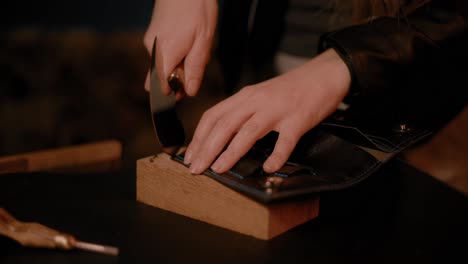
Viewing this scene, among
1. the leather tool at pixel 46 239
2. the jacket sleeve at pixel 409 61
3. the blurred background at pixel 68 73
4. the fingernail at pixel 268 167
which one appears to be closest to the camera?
the leather tool at pixel 46 239

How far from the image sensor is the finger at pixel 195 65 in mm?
783

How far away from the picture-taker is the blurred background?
4.69ft

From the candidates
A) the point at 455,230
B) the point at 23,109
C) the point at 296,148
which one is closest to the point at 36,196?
the point at 296,148

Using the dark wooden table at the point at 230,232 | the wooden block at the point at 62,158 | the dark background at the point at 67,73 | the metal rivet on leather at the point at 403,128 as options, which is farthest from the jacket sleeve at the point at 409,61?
the dark background at the point at 67,73

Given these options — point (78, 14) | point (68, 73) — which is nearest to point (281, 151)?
point (68, 73)

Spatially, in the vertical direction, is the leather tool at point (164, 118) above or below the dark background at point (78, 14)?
below

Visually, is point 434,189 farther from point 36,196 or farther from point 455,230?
point 36,196

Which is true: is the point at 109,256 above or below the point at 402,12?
below

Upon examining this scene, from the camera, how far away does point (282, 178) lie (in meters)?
0.61

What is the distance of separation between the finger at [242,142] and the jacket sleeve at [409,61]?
0.18m

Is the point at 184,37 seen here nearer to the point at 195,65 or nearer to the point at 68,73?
the point at 195,65

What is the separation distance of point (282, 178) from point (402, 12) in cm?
40

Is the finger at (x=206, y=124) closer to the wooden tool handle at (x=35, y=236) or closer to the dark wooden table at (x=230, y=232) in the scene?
the dark wooden table at (x=230, y=232)

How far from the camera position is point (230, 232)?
0.61 metres
